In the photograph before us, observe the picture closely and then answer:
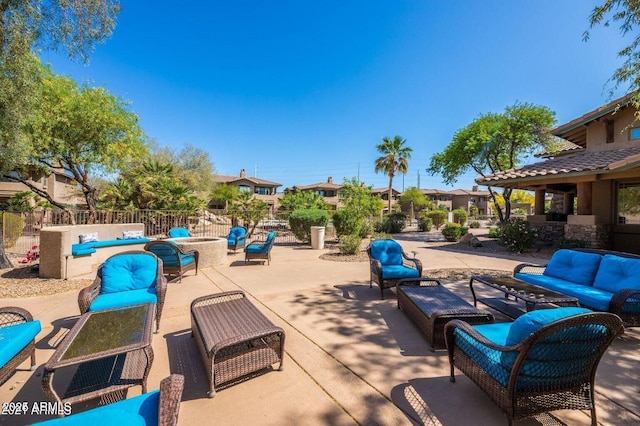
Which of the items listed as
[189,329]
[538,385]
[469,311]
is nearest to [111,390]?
[189,329]

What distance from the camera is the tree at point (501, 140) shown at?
18297mm

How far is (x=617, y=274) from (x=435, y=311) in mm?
3509

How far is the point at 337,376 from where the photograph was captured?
291 cm

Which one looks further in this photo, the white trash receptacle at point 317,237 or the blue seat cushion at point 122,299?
the white trash receptacle at point 317,237

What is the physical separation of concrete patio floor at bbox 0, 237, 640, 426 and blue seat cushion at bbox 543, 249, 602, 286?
3.79 ft

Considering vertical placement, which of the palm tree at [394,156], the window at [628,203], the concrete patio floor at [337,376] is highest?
the palm tree at [394,156]

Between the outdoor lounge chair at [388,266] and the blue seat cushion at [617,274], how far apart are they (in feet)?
9.48

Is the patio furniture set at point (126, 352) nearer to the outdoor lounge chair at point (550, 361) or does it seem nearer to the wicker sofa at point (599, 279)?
the outdoor lounge chair at point (550, 361)

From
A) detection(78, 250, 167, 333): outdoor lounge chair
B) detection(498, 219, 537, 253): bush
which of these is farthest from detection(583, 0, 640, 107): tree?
detection(78, 250, 167, 333): outdoor lounge chair

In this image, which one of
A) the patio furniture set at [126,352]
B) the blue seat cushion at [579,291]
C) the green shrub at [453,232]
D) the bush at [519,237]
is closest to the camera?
the patio furniture set at [126,352]

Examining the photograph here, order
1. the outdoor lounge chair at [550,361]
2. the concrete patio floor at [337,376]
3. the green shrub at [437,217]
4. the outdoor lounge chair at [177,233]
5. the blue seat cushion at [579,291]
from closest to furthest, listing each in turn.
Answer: the outdoor lounge chair at [550,361] → the concrete patio floor at [337,376] → the blue seat cushion at [579,291] → the outdoor lounge chair at [177,233] → the green shrub at [437,217]

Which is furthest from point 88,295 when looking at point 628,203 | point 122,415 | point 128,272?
point 628,203

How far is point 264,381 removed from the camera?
9.26 ft

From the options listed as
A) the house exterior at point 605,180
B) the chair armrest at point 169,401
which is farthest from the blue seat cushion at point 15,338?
the house exterior at point 605,180
